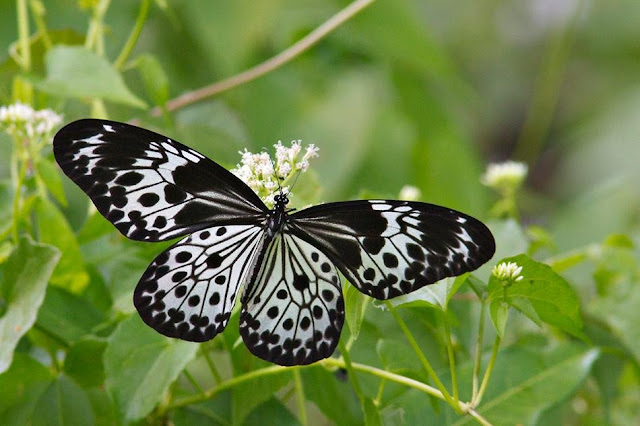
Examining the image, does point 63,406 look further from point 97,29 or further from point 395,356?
point 97,29

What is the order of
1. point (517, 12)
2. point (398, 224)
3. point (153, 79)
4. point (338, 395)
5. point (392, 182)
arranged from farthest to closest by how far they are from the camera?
point (517, 12) < point (392, 182) < point (153, 79) < point (338, 395) < point (398, 224)

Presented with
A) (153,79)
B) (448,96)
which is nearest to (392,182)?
(448,96)

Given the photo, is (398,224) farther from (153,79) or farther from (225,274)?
(153,79)

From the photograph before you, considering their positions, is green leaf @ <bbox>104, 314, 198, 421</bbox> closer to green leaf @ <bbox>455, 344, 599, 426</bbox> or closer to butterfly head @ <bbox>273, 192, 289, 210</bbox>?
butterfly head @ <bbox>273, 192, 289, 210</bbox>

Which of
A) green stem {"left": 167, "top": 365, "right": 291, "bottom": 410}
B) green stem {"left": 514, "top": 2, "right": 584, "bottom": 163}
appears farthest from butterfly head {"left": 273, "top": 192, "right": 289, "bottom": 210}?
green stem {"left": 514, "top": 2, "right": 584, "bottom": 163}

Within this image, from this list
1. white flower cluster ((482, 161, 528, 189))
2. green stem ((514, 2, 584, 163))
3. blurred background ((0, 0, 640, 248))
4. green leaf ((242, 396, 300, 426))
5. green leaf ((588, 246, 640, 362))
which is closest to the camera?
green leaf ((242, 396, 300, 426))

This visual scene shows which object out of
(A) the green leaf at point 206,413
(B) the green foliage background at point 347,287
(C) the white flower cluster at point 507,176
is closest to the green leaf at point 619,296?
(B) the green foliage background at point 347,287
